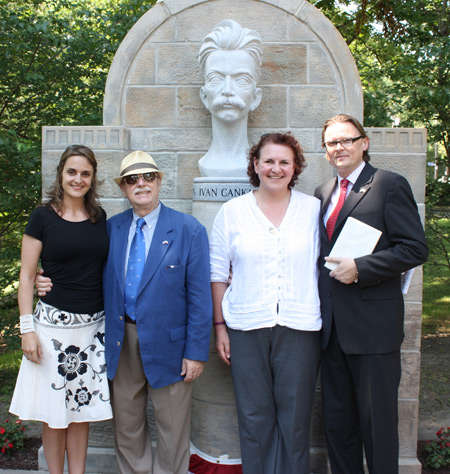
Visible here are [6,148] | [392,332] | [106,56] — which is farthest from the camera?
[106,56]

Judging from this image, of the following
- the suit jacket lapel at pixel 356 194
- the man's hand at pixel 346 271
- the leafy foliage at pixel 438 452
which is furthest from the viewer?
the leafy foliage at pixel 438 452

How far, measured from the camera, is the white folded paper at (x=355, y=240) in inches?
91.9

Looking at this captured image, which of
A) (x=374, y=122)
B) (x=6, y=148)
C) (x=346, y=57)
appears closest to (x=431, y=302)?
(x=374, y=122)

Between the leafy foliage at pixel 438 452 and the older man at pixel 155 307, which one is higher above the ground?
the older man at pixel 155 307

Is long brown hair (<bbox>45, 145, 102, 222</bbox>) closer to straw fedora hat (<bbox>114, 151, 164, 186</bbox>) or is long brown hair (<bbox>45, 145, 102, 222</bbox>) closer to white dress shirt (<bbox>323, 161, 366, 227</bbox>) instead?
straw fedora hat (<bbox>114, 151, 164, 186</bbox>)

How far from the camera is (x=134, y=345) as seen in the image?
2.46 metres

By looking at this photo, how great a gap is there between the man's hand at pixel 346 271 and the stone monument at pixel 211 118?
1036 mm

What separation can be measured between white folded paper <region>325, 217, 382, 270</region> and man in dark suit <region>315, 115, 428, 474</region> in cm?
4

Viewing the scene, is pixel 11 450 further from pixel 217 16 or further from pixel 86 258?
pixel 217 16

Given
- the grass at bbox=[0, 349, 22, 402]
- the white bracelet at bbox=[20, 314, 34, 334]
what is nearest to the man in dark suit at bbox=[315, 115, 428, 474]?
the white bracelet at bbox=[20, 314, 34, 334]

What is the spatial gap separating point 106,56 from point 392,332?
11.5ft

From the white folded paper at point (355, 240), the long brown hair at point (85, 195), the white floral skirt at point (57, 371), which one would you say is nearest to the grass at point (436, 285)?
the white folded paper at point (355, 240)

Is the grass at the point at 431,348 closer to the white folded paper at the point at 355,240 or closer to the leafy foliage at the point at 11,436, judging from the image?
the leafy foliage at the point at 11,436

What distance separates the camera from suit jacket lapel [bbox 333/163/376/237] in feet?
7.90
